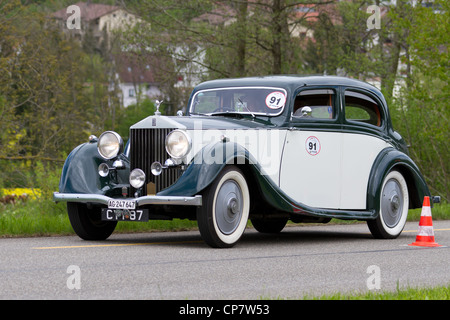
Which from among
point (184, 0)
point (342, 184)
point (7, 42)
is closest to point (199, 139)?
point (342, 184)

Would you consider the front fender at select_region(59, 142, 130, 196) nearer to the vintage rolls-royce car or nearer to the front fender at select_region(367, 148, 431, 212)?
the vintage rolls-royce car

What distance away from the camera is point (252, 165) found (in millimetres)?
9195

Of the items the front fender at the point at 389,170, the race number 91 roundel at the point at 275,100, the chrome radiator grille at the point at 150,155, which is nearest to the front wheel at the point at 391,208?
the front fender at the point at 389,170

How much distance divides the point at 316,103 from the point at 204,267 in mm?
4074

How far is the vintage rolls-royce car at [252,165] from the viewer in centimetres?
884

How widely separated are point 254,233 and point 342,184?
1.86 m

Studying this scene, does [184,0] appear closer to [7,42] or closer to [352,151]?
[7,42]

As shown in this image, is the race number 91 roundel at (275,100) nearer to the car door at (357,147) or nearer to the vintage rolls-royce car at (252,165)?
the vintage rolls-royce car at (252,165)

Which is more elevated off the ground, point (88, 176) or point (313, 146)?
point (313, 146)

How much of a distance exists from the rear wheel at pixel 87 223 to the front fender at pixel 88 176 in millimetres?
310

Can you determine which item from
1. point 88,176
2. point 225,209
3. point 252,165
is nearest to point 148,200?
point 225,209

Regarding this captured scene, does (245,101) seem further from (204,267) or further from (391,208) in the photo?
(204,267)

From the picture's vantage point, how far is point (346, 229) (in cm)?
1277

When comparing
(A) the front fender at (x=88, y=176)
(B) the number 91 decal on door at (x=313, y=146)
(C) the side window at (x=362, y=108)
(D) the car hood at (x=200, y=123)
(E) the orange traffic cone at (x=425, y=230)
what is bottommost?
(E) the orange traffic cone at (x=425, y=230)
